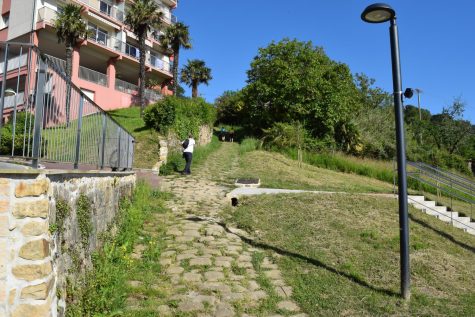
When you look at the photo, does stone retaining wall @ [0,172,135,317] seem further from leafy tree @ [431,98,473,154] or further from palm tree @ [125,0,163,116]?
leafy tree @ [431,98,473,154]

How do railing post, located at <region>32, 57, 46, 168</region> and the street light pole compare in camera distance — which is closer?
railing post, located at <region>32, 57, 46, 168</region>

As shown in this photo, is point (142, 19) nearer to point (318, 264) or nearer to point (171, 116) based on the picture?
point (171, 116)

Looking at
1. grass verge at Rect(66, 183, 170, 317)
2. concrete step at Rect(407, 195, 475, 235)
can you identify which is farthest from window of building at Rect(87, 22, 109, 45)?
concrete step at Rect(407, 195, 475, 235)

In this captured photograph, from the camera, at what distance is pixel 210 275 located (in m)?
Answer: 5.53

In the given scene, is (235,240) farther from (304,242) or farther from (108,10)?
(108,10)

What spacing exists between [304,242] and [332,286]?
178 centimetres

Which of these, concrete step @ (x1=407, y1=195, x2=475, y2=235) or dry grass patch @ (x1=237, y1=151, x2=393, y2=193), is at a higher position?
dry grass patch @ (x1=237, y1=151, x2=393, y2=193)

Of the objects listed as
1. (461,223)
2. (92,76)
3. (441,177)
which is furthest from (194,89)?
(461,223)

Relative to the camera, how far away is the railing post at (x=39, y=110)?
3.64 m

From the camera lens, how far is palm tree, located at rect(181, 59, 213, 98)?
3853 cm

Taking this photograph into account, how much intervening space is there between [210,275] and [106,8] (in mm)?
30308

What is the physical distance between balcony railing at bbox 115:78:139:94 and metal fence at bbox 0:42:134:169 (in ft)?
89.4

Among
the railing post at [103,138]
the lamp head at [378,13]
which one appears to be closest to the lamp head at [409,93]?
the lamp head at [378,13]

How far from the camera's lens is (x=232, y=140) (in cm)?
3384
